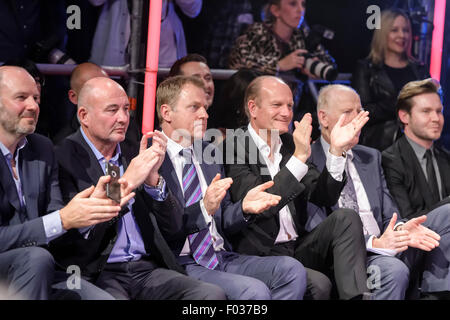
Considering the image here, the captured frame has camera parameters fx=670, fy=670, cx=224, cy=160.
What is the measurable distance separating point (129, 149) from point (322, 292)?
1035 millimetres

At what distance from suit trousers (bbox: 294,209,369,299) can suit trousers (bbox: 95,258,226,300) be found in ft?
1.74

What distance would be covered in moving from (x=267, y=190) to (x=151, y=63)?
36.9 inches

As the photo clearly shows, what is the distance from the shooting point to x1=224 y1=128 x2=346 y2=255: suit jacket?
2912 mm

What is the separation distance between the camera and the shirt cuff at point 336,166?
3.03 metres

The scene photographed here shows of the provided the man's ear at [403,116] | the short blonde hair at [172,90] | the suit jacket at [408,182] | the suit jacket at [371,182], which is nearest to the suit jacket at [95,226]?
the short blonde hair at [172,90]

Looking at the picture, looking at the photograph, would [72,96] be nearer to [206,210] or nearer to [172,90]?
[172,90]

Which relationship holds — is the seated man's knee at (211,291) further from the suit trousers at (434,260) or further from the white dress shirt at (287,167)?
the suit trousers at (434,260)

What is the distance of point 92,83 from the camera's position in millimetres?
2896

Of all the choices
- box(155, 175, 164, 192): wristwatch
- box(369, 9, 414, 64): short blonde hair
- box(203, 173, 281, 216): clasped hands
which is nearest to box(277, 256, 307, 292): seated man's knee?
box(203, 173, 281, 216): clasped hands

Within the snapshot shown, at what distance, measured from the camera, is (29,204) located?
251 cm

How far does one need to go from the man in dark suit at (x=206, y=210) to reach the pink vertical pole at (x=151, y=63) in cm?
22

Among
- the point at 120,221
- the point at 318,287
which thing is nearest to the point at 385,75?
the point at 318,287

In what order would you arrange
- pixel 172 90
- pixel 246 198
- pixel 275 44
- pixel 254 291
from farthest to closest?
pixel 275 44, pixel 172 90, pixel 246 198, pixel 254 291

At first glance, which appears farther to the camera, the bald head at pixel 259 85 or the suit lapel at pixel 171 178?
the bald head at pixel 259 85
